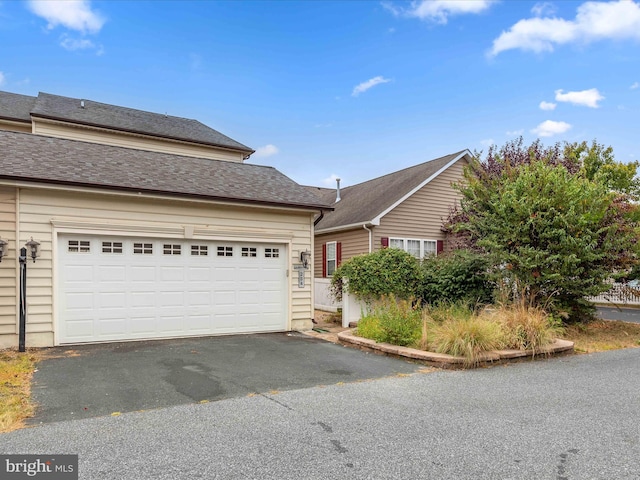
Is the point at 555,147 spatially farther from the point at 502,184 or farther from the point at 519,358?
the point at 519,358

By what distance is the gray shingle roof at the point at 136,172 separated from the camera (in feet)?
26.0

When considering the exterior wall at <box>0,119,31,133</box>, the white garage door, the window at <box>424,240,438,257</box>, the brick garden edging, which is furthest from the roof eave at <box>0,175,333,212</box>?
the exterior wall at <box>0,119,31,133</box>

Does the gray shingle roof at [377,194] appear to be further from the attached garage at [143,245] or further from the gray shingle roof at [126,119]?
the gray shingle roof at [126,119]

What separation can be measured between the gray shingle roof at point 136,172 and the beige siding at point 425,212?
4.26m

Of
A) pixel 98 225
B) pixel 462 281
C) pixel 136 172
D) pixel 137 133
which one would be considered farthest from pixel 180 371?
pixel 137 133

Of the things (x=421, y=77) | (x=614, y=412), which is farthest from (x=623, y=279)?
(x=421, y=77)

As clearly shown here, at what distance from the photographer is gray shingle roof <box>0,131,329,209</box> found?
7.91 metres

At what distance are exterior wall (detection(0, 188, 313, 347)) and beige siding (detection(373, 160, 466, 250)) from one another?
485 centimetres

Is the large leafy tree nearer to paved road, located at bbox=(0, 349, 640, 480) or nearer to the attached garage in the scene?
paved road, located at bbox=(0, 349, 640, 480)

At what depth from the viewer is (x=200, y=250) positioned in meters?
9.13

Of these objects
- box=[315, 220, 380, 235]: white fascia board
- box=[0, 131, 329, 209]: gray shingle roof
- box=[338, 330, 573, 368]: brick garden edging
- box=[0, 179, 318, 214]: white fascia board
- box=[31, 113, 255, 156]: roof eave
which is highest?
box=[31, 113, 255, 156]: roof eave

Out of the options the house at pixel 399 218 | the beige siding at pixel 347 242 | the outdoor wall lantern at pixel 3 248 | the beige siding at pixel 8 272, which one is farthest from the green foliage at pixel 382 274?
the outdoor wall lantern at pixel 3 248

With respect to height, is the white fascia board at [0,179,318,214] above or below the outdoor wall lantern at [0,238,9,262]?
above

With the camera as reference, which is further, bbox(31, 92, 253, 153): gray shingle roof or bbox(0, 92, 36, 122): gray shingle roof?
bbox(31, 92, 253, 153): gray shingle roof
